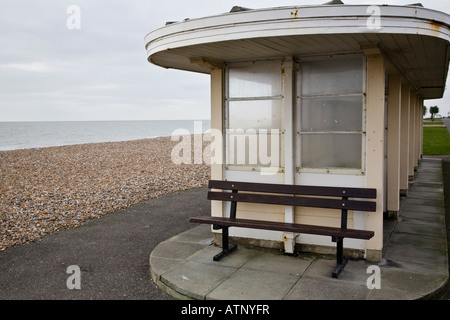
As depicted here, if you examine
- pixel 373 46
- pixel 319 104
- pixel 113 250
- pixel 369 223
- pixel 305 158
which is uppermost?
pixel 373 46

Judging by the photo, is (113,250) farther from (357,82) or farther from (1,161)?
(1,161)

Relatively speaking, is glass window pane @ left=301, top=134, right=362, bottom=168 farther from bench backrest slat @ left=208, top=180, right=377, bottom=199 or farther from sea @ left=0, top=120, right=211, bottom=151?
sea @ left=0, top=120, right=211, bottom=151

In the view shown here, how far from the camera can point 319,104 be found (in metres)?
5.63

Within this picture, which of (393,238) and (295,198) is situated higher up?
(295,198)

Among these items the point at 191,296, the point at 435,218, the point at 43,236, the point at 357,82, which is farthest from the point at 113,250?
the point at 435,218

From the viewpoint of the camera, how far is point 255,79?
595 cm

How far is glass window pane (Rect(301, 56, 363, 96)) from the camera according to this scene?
5.37 m

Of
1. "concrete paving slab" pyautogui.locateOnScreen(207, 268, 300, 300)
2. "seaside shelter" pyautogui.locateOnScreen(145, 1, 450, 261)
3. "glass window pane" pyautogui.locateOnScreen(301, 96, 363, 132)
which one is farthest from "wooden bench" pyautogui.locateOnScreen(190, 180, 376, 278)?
"glass window pane" pyautogui.locateOnScreen(301, 96, 363, 132)

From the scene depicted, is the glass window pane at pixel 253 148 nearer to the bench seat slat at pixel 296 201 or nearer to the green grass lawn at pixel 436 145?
the bench seat slat at pixel 296 201

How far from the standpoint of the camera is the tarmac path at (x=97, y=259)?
476cm

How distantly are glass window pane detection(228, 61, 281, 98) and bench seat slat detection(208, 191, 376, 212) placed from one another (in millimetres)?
1458

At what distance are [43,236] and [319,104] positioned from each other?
17.0 feet

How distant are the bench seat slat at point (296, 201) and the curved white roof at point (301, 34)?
191 centimetres
